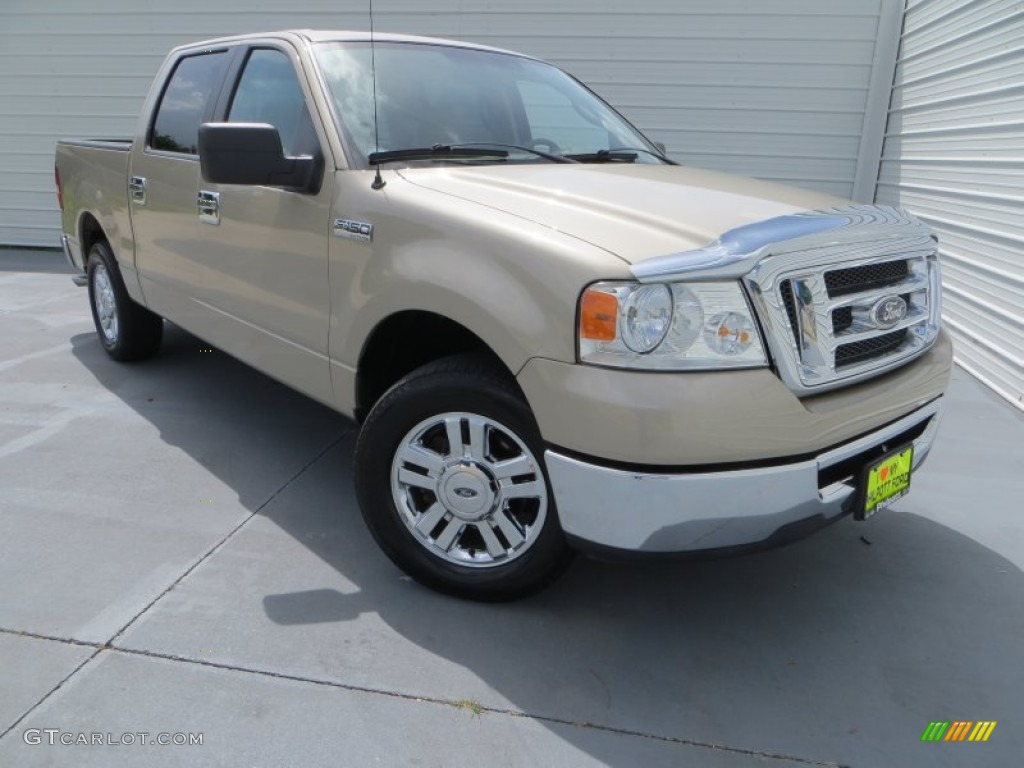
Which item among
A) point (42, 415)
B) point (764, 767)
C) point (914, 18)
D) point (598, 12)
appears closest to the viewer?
point (764, 767)

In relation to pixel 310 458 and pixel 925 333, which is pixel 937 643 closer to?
pixel 925 333

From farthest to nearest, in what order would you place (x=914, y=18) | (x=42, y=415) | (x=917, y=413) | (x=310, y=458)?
(x=914, y=18)
(x=42, y=415)
(x=310, y=458)
(x=917, y=413)

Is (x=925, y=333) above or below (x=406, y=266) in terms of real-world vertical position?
below

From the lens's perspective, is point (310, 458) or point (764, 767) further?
point (310, 458)

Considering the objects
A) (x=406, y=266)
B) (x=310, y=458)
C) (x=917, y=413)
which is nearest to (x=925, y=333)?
(x=917, y=413)

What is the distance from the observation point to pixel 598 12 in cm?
800

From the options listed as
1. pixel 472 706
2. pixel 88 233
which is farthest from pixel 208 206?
pixel 472 706

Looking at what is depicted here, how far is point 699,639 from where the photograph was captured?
268cm

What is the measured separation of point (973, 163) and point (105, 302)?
6.06 metres

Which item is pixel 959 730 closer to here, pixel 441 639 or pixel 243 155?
pixel 441 639

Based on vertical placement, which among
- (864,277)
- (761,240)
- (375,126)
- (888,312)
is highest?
(375,126)

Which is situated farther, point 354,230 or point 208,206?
point 208,206

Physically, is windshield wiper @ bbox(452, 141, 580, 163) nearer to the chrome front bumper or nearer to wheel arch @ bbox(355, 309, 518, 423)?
wheel arch @ bbox(355, 309, 518, 423)

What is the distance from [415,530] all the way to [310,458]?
4.56 feet
